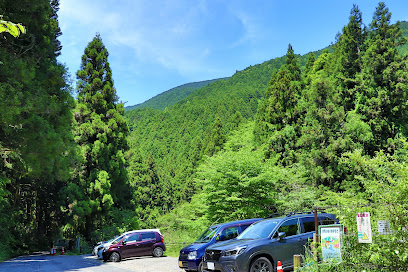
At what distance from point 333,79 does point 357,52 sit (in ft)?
9.74

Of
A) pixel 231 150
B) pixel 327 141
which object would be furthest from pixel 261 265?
pixel 231 150

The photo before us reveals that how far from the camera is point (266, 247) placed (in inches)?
338

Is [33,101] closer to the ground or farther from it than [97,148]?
farther from it

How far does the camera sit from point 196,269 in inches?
435

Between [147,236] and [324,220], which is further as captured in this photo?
[147,236]

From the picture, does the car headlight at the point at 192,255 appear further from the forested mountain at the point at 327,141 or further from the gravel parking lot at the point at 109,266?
the forested mountain at the point at 327,141

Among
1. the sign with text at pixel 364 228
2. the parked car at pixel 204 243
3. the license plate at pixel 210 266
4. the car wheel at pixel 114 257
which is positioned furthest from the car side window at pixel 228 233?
the car wheel at pixel 114 257

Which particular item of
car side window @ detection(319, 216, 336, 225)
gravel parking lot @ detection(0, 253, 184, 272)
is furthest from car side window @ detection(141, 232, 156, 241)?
car side window @ detection(319, 216, 336, 225)

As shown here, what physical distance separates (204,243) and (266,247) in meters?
3.51

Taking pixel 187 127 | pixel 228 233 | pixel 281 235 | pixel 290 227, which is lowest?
pixel 228 233

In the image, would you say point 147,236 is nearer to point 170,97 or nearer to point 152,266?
point 152,266

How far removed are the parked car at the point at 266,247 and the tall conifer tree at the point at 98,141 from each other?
70.6 ft

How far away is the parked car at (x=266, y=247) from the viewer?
830 centimetres

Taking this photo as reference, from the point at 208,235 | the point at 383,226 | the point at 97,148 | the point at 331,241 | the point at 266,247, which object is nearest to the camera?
the point at 383,226
